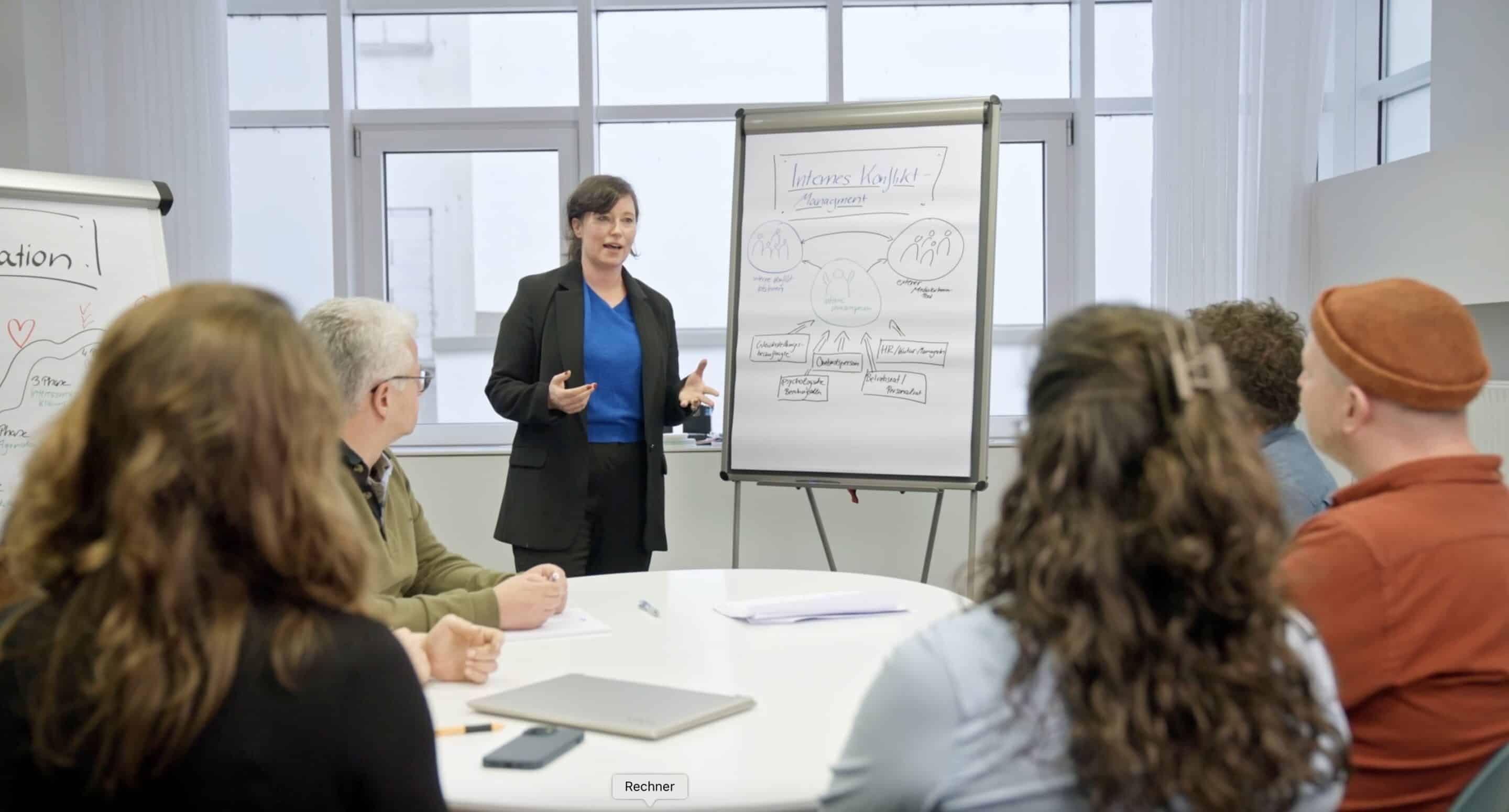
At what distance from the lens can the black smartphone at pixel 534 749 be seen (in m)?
1.34

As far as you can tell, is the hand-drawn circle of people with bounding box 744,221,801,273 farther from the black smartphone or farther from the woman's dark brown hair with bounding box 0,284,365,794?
the woman's dark brown hair with bounding box 0,284,365,794

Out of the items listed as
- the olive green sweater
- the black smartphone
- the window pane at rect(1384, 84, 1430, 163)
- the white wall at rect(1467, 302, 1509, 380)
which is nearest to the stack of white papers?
the olive green sweater

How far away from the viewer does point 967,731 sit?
34.2 inches

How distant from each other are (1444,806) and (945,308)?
91.7 inches

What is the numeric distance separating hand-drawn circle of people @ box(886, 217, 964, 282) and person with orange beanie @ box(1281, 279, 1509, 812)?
2.15 m

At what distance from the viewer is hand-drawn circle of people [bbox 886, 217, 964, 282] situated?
3.47 metres

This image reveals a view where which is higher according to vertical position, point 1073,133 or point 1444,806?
point 1073,133

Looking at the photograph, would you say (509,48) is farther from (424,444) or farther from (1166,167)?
(1166,167)

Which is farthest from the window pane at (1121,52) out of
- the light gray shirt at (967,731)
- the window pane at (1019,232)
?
the light gray shirt at (967,731)

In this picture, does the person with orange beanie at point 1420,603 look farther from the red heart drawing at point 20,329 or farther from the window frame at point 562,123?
the window frame at point 562,123

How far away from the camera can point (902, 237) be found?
3.52 metres

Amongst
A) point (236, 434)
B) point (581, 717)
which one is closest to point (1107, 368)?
point (236, 434)

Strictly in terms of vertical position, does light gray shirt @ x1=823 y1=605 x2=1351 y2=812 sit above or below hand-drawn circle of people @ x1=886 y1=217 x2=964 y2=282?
below

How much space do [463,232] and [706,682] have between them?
3515 mm
